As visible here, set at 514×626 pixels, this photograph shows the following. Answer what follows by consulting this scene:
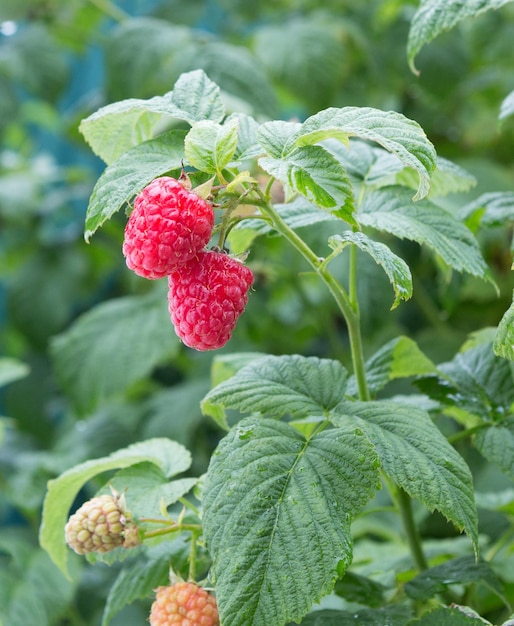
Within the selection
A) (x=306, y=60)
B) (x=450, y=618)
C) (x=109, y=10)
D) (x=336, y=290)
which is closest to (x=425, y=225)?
(x=336, y=290)

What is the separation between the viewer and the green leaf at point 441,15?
0.81 meters

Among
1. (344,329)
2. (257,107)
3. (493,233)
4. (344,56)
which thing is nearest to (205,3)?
(344,56)

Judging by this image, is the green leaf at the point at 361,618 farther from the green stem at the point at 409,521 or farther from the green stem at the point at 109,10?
the green stem at the point at 109,10

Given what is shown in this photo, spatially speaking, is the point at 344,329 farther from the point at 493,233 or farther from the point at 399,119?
the point at 399,119

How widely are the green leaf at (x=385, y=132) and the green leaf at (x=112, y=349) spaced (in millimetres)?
929

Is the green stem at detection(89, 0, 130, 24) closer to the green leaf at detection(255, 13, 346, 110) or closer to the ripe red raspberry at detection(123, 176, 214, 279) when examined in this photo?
the green leaf at detection(255, 13, 346, 110)

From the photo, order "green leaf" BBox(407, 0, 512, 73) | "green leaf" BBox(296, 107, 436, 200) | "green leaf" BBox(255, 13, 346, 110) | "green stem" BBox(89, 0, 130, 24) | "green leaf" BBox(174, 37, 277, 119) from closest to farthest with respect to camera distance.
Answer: "green leaf" BBox(296, 107, 436, 200) < "green leaf" BBox(407, 0, 512, 73) < "green leaf" BBox(174, 37, 277, 119) < "green leaf" BBox(255, 13, 346, 110) < "green stem" BBox(89, 0, 130, 24)

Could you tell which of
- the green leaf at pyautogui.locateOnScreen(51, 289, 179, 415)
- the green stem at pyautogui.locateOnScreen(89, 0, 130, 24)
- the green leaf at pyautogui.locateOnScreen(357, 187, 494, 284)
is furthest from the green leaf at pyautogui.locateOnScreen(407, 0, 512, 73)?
the green stem at pyautogui.locateOnScreen(89, 0, 130, 24)

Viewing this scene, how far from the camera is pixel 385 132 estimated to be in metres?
0.59

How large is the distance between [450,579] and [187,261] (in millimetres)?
360

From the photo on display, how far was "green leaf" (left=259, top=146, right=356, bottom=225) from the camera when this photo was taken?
0.60 metres

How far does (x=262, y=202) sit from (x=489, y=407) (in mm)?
321

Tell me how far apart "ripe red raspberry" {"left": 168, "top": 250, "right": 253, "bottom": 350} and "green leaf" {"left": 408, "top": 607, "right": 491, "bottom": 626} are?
0.89ft

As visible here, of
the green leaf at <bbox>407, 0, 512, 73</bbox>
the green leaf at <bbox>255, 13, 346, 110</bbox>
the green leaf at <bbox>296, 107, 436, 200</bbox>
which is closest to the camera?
the green leaf at <bbox>296, 107, 436, 200</bbox>
